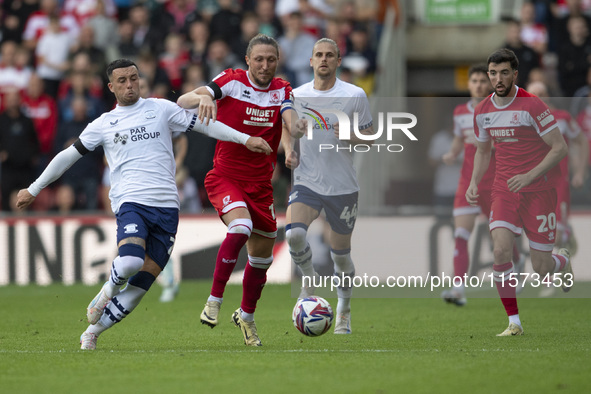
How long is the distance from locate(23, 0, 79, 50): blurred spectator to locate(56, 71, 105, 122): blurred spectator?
192 centimetres

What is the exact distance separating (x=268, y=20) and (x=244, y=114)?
941cm

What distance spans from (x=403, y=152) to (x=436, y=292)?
6.11 ft

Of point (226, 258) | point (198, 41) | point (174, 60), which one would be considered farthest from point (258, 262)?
point (198, 41)

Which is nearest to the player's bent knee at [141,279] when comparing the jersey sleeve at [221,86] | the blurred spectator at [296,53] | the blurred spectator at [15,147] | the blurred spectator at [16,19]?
the jersey sleeve at [221,86]

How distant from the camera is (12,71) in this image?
17.9m

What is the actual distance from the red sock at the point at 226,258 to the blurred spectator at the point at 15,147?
8.85 meters

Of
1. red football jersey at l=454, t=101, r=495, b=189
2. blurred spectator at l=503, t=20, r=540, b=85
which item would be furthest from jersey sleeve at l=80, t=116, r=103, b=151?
blurred spectator at l=503, t=20, r=540, b=85

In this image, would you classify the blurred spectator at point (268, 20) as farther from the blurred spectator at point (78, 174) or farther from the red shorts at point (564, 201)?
the red shorts at point (564, 201)

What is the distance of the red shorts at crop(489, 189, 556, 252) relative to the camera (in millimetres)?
9703

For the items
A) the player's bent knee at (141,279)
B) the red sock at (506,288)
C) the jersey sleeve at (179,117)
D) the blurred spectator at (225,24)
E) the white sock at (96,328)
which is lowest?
the white sock at (96,328)

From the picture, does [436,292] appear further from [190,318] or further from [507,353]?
[507,353]

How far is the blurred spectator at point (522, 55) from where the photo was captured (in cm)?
1644

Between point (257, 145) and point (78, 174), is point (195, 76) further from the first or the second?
point (257, 145)

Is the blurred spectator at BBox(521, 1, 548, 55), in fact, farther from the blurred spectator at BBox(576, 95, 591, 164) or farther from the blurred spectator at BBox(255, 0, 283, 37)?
the blurred spectator at BBox(255, 0, 283, 37)
